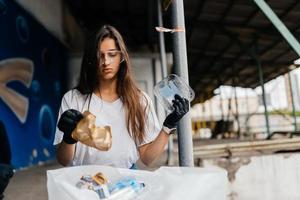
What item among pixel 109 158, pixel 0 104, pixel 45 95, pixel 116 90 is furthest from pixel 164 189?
pixel 45 95

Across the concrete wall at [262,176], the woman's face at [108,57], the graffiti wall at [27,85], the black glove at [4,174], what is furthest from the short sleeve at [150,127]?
the graffiti wall at [27,85]

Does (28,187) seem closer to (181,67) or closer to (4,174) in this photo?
(4,174)

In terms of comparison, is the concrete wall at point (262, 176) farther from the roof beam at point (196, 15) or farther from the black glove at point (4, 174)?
the roof beam at point (196, 15)

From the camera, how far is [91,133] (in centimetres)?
112

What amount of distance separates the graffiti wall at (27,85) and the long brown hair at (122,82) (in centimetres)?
333

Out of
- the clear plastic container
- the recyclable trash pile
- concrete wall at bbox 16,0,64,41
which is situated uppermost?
concrete wall at bbox 16,0,64,41

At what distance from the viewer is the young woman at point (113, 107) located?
4.54ft

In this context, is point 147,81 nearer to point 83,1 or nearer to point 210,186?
point 83,1

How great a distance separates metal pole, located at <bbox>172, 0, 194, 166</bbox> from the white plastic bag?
0.40 meters

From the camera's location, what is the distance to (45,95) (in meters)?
6.22

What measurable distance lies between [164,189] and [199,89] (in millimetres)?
18192

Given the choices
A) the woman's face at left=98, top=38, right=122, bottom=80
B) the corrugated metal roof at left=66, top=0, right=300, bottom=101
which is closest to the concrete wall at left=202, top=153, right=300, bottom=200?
the woman's face at left=98, top=38, right=122, bottom=80

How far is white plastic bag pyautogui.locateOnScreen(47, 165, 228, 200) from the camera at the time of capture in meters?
1.09

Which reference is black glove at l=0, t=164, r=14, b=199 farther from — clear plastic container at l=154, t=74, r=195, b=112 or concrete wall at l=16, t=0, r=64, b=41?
concrete wall at l=16, t=0, r=64, b=41
